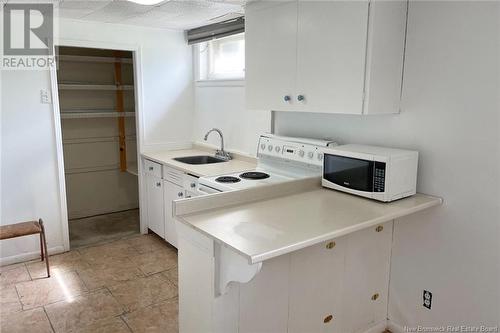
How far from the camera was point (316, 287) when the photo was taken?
2.14 meters

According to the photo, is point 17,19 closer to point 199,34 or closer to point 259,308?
point 199,34

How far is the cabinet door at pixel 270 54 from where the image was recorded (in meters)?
2.50

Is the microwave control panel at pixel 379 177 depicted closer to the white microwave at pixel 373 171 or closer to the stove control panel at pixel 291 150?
the white microwave at pixel 373 171

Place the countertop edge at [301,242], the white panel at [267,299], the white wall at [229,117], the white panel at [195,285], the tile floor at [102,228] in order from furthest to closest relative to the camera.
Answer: the tile floor at [102,228] → the white wall at [229,117] → the white panel at [267,299] → the white panel at [195,285] → the countertop edge at [301,242]

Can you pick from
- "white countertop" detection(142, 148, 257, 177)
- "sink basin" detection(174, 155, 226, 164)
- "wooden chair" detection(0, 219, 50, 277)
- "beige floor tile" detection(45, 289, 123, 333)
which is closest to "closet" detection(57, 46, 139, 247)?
"white countertop" detection(142, 148, 257, 177)

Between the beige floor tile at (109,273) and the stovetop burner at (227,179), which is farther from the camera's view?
the beige floor tile at (109,273)

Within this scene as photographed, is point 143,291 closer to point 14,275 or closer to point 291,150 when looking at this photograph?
point 14,275

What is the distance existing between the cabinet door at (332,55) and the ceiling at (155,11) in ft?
2.30

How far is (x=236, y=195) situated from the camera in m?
2.07

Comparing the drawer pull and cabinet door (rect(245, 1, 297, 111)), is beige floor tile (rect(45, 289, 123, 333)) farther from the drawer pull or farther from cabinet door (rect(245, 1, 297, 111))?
cabinet door (rect(245, 1, 297, 111))

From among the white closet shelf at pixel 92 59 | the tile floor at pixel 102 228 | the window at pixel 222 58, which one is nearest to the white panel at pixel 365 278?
the window at pixel 222 58

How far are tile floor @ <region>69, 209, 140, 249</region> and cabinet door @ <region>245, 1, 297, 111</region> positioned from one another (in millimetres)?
2286

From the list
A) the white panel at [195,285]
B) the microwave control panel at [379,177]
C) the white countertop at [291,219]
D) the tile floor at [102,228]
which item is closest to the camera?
the white countertop at [291,219]

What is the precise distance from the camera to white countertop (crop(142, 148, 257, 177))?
323 centimetres
